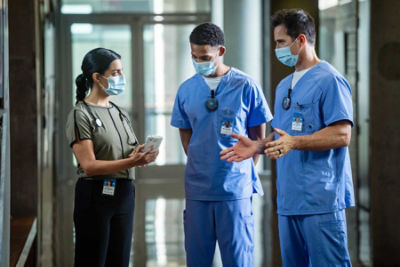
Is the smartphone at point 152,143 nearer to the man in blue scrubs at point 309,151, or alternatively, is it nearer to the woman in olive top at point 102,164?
the woman in olive top at point 102,164

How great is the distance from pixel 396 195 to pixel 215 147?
1848 millimetres

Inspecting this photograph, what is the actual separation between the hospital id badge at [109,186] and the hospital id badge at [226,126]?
530 millimetres

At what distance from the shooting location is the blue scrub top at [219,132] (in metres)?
2.79

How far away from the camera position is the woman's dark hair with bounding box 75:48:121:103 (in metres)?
2.76

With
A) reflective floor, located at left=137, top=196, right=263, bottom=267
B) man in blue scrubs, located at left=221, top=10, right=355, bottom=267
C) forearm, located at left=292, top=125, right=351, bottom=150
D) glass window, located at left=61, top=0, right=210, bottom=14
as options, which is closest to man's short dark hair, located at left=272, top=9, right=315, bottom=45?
man in blue scrubs, located at left=221, top=10, right=355, bottom=267

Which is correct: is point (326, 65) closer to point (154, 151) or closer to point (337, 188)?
point (337, 188)

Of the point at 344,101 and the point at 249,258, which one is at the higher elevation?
the point at 344,101

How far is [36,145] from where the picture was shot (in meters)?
3.96

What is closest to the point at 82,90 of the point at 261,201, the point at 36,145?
the point at 36,145

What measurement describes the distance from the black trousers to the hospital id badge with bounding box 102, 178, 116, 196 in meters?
0.01

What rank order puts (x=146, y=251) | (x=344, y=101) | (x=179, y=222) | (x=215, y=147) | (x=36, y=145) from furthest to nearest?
(x=179, y=222) < (x=146, y=251) < (x=36, y=145) < (x=215, y=147) < (x=344, y=101)

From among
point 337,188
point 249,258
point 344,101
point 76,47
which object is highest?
point 76,47

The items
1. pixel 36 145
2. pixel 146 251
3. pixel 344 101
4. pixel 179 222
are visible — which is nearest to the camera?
pixel 344 101

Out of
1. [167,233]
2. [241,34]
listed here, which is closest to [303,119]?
[167,233]
